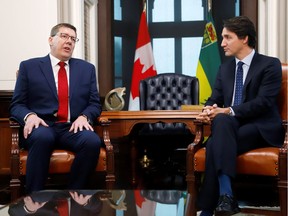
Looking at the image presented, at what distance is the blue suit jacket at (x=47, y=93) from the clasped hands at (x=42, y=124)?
8 centimetres

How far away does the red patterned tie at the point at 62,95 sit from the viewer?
2959 millimetres

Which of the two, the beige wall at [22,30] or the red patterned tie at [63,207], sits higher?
the beige wall at [22,30]

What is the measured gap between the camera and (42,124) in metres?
2.79

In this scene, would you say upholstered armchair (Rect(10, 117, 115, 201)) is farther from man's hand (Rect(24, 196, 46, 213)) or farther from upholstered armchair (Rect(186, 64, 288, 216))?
man's hand (Rect(24, 196, 46, 213))

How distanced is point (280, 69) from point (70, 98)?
135 cm

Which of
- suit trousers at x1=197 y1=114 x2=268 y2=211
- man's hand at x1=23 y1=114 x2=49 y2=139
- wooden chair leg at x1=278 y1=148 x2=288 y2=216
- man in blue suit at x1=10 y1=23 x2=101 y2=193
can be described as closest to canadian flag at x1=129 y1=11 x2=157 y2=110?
man in blue suit at x1=10 y1=23 x2=101 y2=193

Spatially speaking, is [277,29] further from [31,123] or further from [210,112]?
[31,123]

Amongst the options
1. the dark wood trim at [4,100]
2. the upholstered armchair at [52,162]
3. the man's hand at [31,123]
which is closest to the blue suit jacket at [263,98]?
the upholstered armchair at [52,162]

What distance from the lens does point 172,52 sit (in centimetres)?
581

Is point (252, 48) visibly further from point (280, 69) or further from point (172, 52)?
point (172, 52)

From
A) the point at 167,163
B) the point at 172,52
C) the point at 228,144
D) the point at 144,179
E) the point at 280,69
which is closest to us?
the point at 228,144

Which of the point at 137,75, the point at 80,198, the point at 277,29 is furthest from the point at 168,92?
the point at 80,198

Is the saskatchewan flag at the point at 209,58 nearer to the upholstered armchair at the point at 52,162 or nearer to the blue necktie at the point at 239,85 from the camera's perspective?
the blue necktie at the point at 239,85

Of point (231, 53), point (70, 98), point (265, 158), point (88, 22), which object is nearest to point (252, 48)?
point (231, 53)
